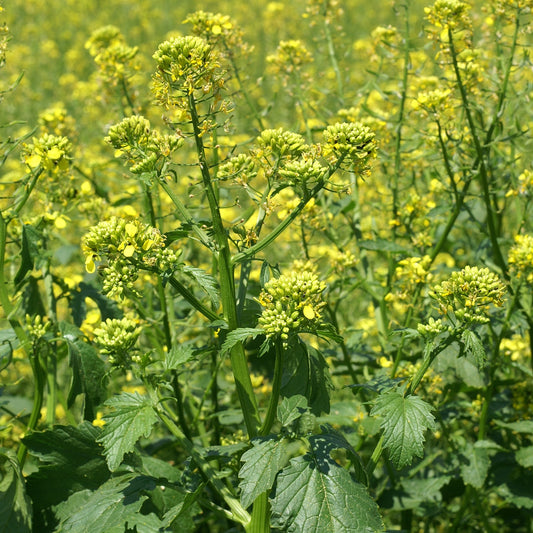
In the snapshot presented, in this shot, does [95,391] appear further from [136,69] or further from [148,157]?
[136,69]

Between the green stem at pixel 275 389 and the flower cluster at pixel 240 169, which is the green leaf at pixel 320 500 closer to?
the green stem at pixel 275 389

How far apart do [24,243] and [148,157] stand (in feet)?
2.69

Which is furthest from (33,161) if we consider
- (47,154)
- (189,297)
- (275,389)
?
(275,389)

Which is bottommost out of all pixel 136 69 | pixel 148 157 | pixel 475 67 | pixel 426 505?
pixel 426 505

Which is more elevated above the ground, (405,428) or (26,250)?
(26,250)

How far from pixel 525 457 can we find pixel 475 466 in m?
0.24

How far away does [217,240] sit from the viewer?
209 cm

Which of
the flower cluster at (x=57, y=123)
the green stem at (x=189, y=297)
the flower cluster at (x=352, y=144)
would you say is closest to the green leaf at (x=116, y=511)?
the green stem at (x=189, y=297)

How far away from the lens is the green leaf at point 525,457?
2.81 m

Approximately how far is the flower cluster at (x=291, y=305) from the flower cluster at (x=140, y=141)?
57 centimetres

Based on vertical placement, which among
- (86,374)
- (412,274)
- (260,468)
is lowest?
(260,468)

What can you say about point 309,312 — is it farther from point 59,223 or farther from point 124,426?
point 59,223

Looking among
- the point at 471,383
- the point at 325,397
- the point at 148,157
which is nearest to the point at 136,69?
the point at 148,157

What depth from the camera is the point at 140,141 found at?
2.09m
